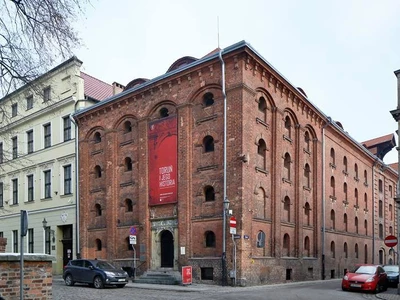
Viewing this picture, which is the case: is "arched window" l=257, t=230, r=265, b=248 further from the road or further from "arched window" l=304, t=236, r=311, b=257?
"arched window" l=304, t=236, r=311, b=257

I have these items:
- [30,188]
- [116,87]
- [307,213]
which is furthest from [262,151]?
[30,188]

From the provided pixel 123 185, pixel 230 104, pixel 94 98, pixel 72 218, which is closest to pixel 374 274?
pixel 230 104

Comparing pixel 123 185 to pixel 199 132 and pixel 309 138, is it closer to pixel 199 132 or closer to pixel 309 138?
pixel 199 132

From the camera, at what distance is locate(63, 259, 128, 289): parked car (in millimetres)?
21094

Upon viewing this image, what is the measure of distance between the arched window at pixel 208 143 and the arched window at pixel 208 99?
1.84 meters

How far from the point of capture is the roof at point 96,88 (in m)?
34.5

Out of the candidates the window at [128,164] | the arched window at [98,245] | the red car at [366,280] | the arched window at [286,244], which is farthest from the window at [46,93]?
the arched window at [98,245]

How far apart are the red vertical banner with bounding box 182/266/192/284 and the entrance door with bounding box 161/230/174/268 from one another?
3.40 meters

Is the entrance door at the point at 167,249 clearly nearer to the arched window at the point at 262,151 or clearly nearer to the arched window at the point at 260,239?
the arched window at the point at 260,239

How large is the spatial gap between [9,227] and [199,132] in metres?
22.3

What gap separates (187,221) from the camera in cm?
2414

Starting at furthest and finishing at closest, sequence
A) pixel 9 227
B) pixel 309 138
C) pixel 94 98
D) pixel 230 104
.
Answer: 1. pixel 9 227
2. pixel 94 98
3. pixel 309 138
4. pixel 230 104

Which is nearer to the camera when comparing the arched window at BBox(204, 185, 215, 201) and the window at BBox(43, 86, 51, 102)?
the window at BBox(43, 86, 51, 102)

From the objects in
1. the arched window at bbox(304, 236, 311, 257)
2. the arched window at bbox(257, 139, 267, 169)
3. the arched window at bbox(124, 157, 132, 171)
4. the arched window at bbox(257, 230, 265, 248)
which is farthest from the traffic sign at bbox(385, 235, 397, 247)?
the arched window at bbox(124, 157, 132, 171)
